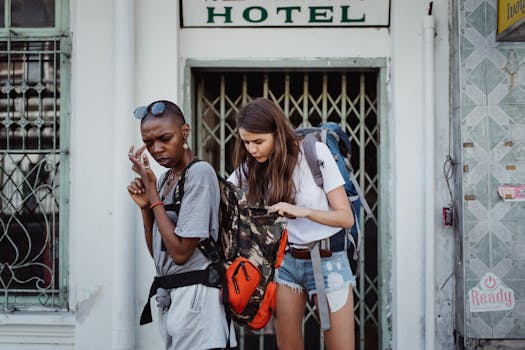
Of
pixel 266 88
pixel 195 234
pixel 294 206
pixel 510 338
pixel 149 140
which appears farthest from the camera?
pixel 266 88

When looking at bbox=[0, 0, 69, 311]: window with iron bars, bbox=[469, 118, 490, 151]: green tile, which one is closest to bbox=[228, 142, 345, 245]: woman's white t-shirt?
bbox=[469, 118, 490, 151]: green tile

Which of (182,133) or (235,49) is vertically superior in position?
(235,49)

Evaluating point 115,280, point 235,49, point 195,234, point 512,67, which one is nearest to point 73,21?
point 235,49

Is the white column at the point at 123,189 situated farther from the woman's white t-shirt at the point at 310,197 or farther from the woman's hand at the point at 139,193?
the woman's hand at the point at 139,193

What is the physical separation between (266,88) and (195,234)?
9.58 ft

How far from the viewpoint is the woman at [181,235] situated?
2438mm

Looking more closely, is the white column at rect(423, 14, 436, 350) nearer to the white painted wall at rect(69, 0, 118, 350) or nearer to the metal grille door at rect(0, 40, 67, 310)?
the white painted wall at rect(69, 0, 118, 350)

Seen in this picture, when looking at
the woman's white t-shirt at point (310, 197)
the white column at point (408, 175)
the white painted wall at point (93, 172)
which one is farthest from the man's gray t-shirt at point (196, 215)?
the white column at point (408, 175)

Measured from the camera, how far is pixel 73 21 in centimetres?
480

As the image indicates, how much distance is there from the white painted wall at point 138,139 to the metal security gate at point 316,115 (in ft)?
1.29

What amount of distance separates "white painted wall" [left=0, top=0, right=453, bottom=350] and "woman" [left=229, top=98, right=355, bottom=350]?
164cm

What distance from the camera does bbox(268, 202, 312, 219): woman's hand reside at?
2779 millimetres

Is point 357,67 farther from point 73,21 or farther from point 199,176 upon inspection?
point 199,176

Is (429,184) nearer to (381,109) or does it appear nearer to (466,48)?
(381,109)
